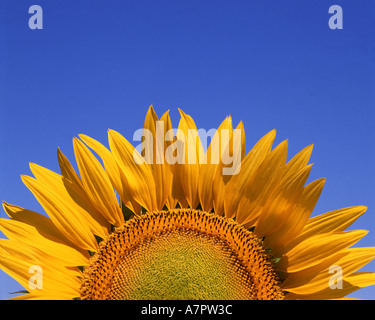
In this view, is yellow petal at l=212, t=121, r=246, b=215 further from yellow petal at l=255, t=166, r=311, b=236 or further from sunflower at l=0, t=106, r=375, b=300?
yellow petal at l=255, t=166, r=311, b=236

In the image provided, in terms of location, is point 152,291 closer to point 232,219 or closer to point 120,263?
point 120,263

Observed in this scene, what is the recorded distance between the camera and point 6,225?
296 centimetres

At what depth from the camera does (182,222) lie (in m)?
3.06

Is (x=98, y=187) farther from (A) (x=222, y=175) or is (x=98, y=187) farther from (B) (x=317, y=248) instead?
(B) (x=317, y=248)

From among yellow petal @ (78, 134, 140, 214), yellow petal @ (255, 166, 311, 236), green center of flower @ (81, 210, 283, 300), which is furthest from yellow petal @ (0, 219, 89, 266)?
yellow petal @ (255, 166, 311, 236)

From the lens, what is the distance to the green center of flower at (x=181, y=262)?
8.50 ft

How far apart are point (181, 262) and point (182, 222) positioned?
41 centimetres

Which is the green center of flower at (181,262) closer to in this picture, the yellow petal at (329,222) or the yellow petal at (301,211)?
the yellow petal at (301,211)

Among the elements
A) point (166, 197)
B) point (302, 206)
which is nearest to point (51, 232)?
point (166, 197)

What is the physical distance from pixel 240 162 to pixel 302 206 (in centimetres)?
54

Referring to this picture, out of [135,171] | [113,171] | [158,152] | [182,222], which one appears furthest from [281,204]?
[113,171]

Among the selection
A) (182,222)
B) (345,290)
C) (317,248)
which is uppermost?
(182,222)

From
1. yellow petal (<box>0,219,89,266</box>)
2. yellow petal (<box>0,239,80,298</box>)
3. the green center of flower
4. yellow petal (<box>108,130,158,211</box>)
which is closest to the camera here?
the green center of flower

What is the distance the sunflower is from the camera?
2.87 metres
